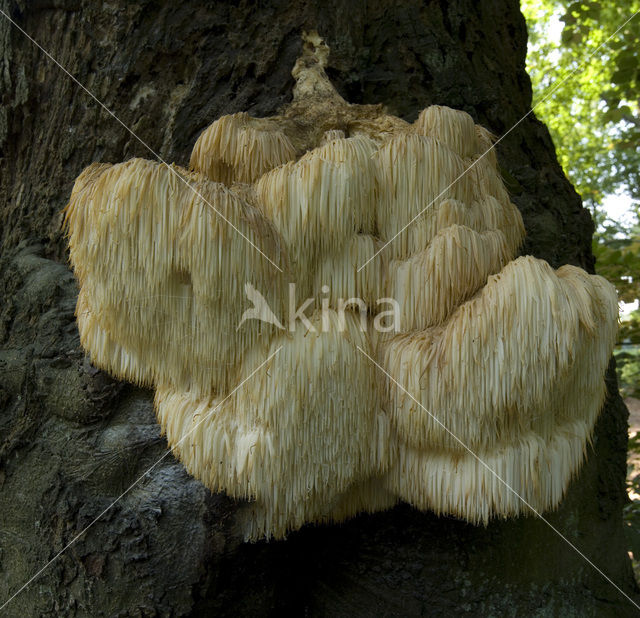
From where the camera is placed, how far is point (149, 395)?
1.62 m

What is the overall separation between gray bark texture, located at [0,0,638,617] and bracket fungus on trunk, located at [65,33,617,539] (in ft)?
0.75

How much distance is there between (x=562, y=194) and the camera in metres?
2.23

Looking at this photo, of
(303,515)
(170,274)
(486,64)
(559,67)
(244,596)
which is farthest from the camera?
(559,67)

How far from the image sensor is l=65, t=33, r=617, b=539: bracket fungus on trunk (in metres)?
1.21

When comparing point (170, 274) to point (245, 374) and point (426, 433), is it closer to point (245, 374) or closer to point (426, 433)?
point (245, 374)

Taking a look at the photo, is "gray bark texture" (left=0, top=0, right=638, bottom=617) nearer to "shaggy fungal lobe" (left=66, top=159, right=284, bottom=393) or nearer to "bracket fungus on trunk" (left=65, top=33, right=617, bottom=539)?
"bracket fungus on trunk" (left=65, top=33, right=617, bottom=539)

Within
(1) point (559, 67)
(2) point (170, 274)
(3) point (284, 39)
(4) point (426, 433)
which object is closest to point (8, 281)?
(2) point (170, 274)

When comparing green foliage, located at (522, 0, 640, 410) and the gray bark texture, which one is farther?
green foliage, located at (522, 0, 640, 410)

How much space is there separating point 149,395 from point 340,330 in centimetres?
73

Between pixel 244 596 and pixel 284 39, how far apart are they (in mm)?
2009

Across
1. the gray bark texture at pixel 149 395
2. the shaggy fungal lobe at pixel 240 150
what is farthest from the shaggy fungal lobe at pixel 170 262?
the gray bark texture at pixel 149 395

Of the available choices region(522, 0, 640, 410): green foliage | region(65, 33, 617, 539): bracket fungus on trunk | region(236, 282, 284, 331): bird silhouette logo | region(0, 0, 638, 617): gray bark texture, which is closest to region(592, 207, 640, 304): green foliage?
region(522, 0, 640, 410): green foliage

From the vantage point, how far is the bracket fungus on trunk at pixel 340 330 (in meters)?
1.21

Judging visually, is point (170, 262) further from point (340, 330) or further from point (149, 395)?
point (149, 395)
